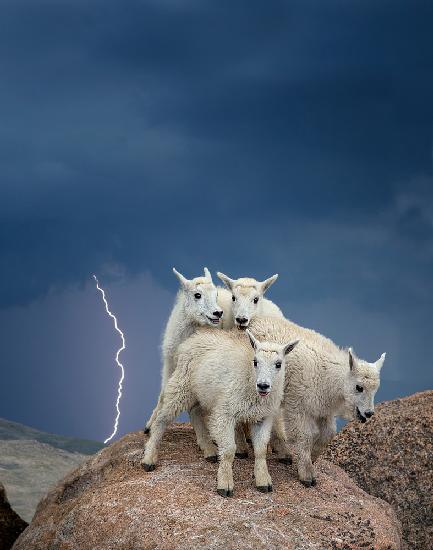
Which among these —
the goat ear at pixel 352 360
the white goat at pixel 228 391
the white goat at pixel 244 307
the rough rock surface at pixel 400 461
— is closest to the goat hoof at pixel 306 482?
the white goat at pixel 244 307

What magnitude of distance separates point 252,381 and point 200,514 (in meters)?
1.95

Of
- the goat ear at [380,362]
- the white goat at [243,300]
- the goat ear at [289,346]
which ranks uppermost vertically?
the white goat at [243,300]

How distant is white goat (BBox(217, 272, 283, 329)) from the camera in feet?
37.6

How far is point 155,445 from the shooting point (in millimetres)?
11070

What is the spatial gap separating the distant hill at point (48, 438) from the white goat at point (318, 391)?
20.5m

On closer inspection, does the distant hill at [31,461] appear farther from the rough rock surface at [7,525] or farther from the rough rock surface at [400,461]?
the rough rock surface at [400,461]

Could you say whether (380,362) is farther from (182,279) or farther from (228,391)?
(182,279)

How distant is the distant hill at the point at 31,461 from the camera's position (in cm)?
2149

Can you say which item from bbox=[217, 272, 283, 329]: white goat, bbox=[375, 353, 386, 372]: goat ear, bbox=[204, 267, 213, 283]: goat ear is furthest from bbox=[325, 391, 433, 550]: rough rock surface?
bbox=[204, 267, 213, 283]: goat ear

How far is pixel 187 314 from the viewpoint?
39.1ft

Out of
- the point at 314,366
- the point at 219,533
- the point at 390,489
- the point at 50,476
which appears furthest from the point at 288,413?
the point at 50,476

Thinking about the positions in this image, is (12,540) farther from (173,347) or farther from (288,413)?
(288,413)

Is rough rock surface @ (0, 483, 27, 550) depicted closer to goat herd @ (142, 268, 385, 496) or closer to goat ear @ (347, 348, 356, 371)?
goat herd @ (142, 268, 385, 496)

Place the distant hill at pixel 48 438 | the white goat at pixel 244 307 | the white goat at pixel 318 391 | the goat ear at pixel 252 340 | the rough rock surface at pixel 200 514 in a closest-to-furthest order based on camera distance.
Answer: the rough rock surface at pixel 200 514 → the goat ear at pixel 252 340 → the white goat at pixel 318 391 → the white goat at pixel 244 307 → the distant hill at pixel 48 438
